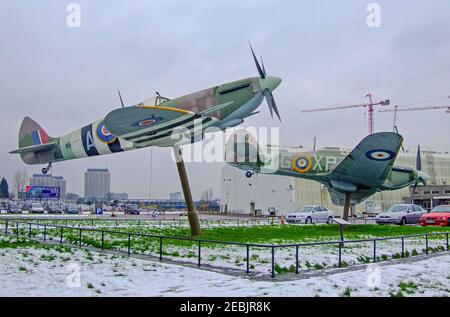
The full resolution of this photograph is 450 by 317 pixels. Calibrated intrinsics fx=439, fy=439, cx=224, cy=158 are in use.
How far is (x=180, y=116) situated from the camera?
1581cm

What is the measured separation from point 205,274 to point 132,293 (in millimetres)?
2395

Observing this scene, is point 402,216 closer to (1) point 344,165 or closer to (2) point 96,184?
(1) point 344,165

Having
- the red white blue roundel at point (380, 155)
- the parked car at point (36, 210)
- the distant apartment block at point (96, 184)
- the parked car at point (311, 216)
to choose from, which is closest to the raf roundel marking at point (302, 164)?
the parked car at point (311, 216)

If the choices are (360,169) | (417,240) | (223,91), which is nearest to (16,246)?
(223,91)

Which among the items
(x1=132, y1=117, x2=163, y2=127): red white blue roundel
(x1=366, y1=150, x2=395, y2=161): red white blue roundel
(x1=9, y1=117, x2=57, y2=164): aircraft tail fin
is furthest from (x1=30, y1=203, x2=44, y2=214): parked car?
(x1=366, y1=150, x2=395, y2=161): red white blue roundel

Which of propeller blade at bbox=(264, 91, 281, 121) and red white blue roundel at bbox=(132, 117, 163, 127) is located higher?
propeller blade at bbox=(264, 91, 281, 121)

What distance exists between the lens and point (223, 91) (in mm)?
16797

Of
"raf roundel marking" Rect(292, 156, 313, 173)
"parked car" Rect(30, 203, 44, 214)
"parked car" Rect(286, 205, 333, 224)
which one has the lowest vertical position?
"parked car" Rect(30, 203, 44, 214)

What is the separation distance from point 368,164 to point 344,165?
4.64ft

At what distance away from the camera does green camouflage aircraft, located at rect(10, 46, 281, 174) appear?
1563 centimetres

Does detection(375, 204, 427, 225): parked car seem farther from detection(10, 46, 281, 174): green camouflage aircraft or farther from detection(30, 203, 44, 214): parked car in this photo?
detection(30, 203, 44, 214): parked car

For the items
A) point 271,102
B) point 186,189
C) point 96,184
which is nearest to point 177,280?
point 186,189

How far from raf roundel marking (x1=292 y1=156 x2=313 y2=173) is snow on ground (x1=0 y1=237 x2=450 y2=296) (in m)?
19.9
